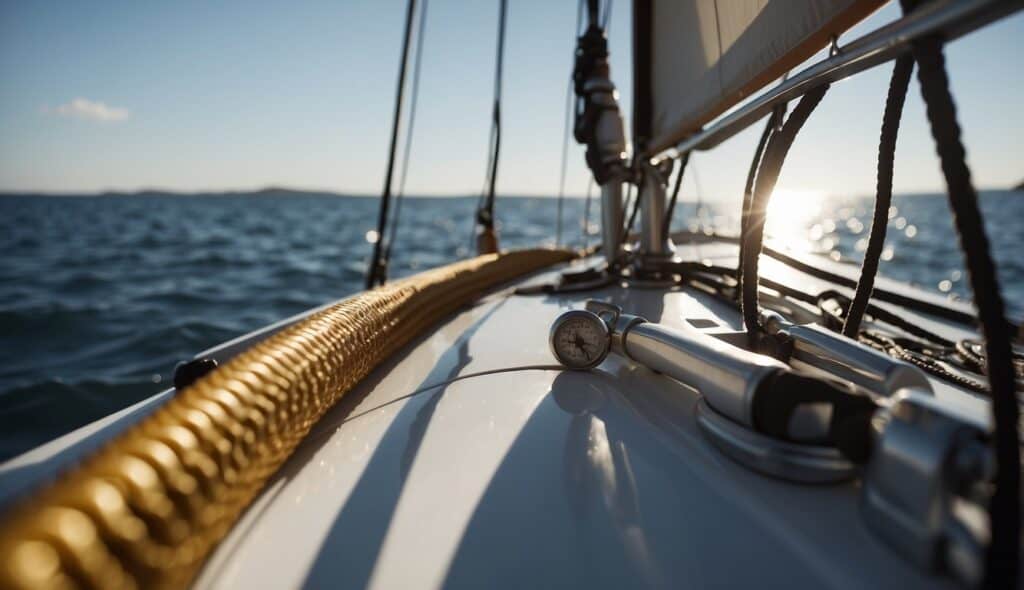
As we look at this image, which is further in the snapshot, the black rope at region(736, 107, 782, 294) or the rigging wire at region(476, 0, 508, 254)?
the rigging wire at region(476, 0, 508, 254)

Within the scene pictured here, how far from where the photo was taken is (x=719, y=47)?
1.00 meters

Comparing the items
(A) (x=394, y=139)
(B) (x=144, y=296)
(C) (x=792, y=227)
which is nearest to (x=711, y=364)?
(A) (x=394, y=139)

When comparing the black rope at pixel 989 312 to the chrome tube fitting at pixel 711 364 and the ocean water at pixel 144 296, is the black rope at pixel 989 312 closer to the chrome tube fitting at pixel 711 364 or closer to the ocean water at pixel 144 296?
the chrome tube fitting at pixel 711 364

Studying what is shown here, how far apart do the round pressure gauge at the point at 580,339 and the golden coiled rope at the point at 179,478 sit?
0.33 meters

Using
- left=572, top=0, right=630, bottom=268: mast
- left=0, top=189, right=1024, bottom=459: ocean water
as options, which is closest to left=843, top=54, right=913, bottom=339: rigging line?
left=572, top=0, right=630, bottom=268: mast

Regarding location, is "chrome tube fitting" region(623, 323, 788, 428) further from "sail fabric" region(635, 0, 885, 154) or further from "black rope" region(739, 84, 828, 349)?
"sail fabric" region(635, 0, 885, 154)

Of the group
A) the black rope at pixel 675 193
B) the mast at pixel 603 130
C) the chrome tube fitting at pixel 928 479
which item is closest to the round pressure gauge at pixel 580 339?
the chrome tube fitting at pixel 928 479

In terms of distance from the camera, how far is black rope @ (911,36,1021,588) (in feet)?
1.05

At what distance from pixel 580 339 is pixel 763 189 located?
35 cm

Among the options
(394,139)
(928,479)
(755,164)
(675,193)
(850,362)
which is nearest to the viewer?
(928,479)

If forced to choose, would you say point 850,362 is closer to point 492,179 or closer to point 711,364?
point 711,364

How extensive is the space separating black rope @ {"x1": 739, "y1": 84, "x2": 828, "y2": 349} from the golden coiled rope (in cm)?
61

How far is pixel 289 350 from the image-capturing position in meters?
0.61

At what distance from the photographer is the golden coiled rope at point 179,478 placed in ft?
0.91
